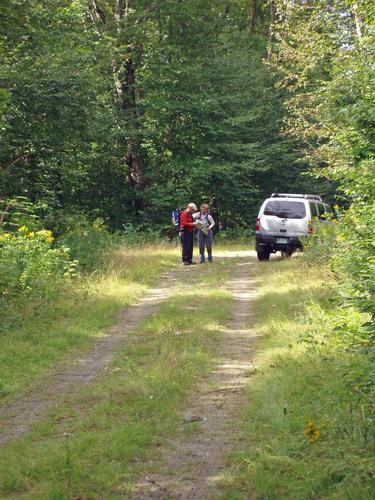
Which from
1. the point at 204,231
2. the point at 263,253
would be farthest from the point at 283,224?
the point at 204,231

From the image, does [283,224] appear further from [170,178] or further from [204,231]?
[170,178]

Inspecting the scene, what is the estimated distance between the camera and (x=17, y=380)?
727 cm

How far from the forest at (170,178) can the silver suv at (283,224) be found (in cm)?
143

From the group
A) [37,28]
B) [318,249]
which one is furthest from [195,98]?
[318,249]

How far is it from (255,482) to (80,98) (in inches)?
549

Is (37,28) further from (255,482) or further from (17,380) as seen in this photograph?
(255,482)

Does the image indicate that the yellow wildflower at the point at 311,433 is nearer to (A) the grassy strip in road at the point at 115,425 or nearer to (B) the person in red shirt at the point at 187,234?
(A) the grassy strip in road at the point at 115,425

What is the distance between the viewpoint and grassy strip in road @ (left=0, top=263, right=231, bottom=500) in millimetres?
4516

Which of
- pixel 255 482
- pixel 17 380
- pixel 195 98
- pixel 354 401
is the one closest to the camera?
pixel 255 482

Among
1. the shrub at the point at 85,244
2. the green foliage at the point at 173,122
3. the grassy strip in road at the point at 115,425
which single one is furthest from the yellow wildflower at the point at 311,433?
the green foliage at the point at 173,122

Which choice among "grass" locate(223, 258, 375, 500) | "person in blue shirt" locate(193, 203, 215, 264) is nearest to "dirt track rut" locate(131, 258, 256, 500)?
"grass" locate(223, 258, 375, 500)

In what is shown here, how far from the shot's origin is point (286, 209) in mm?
18922

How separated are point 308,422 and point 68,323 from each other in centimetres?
574

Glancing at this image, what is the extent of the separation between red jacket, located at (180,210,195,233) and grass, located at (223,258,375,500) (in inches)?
388
